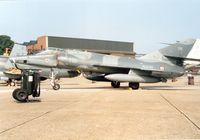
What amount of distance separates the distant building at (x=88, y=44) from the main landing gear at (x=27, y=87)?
81.1 m

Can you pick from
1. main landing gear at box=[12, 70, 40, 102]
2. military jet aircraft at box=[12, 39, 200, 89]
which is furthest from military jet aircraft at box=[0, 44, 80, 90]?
main landing gear at box=[12, 70, 40, 102]

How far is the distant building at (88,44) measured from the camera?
316ft

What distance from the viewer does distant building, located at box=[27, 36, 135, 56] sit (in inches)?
3787

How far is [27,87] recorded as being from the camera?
44.2ft

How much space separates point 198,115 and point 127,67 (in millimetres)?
14404

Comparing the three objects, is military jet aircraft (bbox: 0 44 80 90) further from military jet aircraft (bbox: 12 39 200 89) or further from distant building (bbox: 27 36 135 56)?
distant building (bbox: 27 36 135 56)

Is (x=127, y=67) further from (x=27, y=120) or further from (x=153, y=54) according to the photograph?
(x=27, y=120)

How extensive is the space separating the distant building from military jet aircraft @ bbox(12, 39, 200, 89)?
7093 cm

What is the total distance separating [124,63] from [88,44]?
79128 millimetres

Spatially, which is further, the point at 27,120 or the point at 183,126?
the point at 27,120

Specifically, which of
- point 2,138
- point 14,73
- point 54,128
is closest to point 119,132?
point 54,128

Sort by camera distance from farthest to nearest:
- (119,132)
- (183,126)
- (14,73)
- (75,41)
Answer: (75,41) → (14,73) → (183,126) → (119,132)

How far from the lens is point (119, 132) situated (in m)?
6.91

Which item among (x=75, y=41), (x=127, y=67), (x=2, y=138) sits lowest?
(x=2, y=138)
